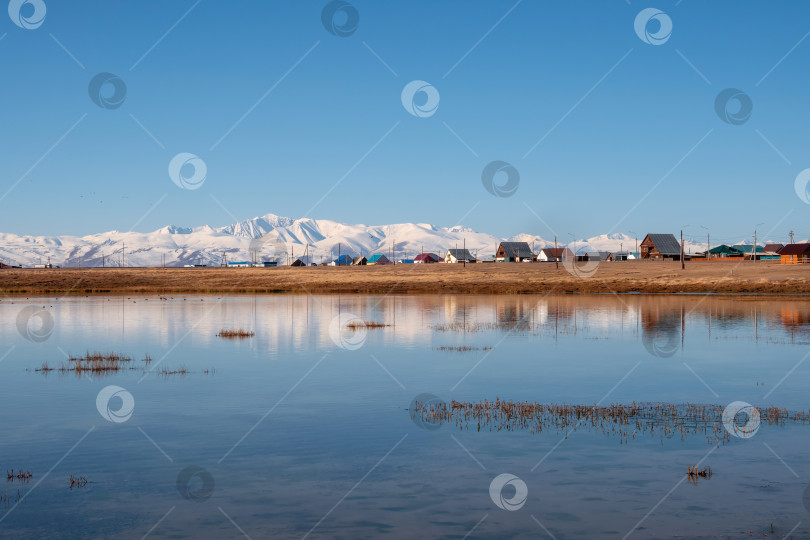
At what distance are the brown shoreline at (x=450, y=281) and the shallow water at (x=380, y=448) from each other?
68.6 m

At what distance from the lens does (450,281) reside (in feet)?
419

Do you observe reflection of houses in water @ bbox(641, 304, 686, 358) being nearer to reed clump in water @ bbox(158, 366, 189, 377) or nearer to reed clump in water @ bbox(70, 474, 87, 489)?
reed clump in water @ bbox(158, 366, 189, 377)

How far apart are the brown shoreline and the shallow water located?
68.6 m

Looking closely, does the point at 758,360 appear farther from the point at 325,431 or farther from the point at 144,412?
the point at 144,412

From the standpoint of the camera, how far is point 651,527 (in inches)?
495

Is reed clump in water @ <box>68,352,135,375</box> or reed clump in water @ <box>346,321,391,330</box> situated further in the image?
reed clump in water @ <box>346,321,391,330</box>

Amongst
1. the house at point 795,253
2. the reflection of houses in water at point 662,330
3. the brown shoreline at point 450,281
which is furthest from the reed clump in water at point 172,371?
the house at point 795,253

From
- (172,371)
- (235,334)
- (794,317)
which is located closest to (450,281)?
(794,317)

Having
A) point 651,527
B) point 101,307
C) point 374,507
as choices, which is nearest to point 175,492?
point 374,507

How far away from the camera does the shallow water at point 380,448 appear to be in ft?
42.5

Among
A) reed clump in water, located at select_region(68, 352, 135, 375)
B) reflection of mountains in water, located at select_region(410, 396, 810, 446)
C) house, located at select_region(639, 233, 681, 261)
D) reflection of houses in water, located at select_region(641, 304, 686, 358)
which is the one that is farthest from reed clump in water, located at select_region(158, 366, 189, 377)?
house, located at select_region(639, 233, 681, 261)

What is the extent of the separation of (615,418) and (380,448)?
6.99 m

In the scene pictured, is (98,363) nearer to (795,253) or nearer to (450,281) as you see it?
(450,281)

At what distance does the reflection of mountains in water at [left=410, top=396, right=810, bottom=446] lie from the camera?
19219 mm
